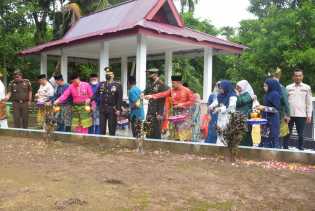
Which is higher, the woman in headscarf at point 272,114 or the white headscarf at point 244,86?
the white headscarf at point 244,86

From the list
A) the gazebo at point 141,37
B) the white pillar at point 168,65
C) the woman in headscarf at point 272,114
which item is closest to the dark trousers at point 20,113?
the gazebo at point 141,37

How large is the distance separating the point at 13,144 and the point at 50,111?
A: 3.19ft

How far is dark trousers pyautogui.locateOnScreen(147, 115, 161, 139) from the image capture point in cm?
870

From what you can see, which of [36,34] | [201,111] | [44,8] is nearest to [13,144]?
[201,111]

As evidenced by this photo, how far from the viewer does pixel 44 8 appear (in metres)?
24.2

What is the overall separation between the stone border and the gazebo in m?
3.58

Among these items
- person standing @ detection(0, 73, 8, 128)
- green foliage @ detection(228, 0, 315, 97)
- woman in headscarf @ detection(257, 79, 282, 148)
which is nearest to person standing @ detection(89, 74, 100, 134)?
person standing @ detection(0, 73, 8, 128)

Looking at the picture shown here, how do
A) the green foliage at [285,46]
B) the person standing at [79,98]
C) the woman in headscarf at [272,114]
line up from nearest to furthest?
the woman in headscarf at [272,114] → the person standing at [79,98] → the green foliage at [285,46]

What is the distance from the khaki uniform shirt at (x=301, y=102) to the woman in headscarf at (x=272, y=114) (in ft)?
1.55

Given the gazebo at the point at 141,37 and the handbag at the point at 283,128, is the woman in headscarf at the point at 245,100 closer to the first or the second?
the handbag at the point at 283,128

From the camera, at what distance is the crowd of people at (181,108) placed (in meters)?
8.06

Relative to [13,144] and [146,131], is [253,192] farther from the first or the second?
[13,144]

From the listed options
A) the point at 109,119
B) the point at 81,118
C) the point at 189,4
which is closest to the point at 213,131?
the point at 109,119

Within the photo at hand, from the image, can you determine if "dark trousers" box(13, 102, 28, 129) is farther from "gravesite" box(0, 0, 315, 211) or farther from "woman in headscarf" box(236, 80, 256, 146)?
"woman in headscarf" box(236, 80, 256, 146)
